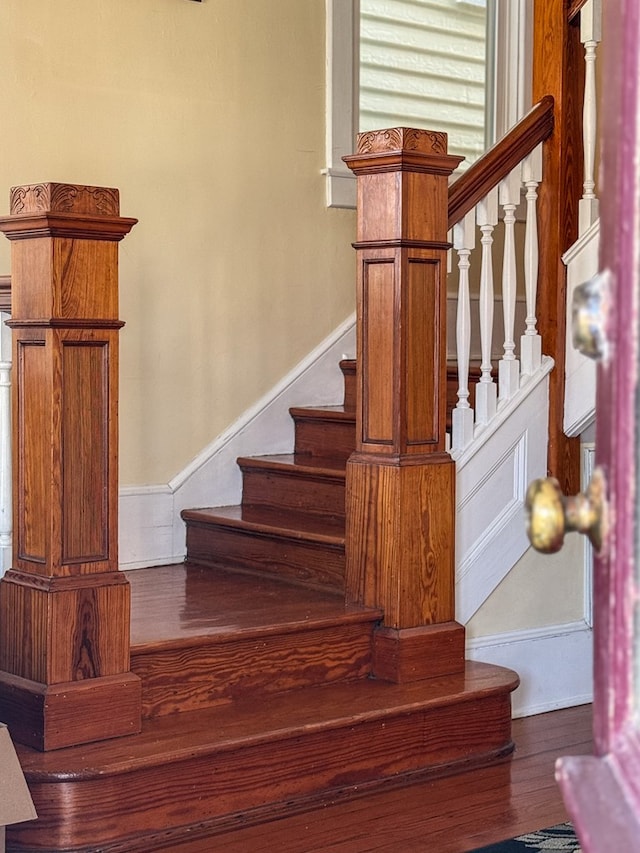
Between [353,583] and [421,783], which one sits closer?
[421,783]

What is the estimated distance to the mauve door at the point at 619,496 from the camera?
0.69 m

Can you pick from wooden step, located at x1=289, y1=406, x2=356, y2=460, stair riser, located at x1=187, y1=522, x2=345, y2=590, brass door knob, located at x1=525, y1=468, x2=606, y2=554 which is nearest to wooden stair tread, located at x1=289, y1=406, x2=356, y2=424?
wooden step, located at x1=289, y1=406, x2=356, y2=460

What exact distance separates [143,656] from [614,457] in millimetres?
2294

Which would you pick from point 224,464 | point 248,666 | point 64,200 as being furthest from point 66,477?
point 224,464

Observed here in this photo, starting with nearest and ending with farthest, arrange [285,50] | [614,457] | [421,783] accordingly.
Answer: [614,457] → [421,783] → [285,50]

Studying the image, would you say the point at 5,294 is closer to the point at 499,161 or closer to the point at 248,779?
the point at 248,779

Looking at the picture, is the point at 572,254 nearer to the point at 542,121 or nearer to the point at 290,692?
the point at 542,121

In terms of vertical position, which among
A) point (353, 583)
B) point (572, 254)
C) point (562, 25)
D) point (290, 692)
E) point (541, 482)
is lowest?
point (290, 692)

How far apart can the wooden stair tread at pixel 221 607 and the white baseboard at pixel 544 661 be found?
56 centimetres

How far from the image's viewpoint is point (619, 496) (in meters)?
0.71

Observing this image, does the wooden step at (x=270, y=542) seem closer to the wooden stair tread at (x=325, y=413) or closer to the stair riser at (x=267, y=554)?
the stair riser at (x=267, y=554)

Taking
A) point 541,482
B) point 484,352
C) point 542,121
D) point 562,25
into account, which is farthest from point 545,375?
point 541,482

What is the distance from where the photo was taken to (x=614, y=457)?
2.34 feet

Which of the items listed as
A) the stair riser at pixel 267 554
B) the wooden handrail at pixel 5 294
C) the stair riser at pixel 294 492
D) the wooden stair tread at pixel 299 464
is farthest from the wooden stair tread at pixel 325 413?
the wooden handrail at pixel 5 294
